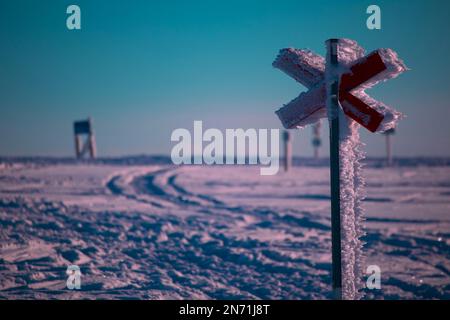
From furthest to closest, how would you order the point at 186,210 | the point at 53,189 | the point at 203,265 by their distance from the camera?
the point at 53,189 → the point at 186,210 → the point at 203,265

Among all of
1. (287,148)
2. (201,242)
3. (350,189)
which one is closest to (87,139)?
(287,148)

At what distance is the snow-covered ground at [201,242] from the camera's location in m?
5.18

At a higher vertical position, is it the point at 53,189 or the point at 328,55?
the point at 328,55

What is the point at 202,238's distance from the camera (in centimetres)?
755

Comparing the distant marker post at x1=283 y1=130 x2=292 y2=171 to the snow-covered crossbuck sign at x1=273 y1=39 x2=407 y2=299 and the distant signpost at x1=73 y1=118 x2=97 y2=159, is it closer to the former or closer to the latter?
the distant signpost at x1=73 y1=118 x2=97 y2=159

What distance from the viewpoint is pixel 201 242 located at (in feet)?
23.9

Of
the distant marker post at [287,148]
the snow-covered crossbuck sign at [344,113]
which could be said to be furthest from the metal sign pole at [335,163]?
the distant marker post at [287,148]

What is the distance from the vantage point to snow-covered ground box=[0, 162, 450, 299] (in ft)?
17.0

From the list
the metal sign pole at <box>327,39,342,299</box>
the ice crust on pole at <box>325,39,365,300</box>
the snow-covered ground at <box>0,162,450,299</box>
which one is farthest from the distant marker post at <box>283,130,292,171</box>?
the metal sign pole at <box>327,39,342,299</box>

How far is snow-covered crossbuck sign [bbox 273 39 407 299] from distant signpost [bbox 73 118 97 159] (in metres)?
21.0

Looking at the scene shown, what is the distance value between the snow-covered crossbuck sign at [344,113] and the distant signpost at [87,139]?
20966mm
